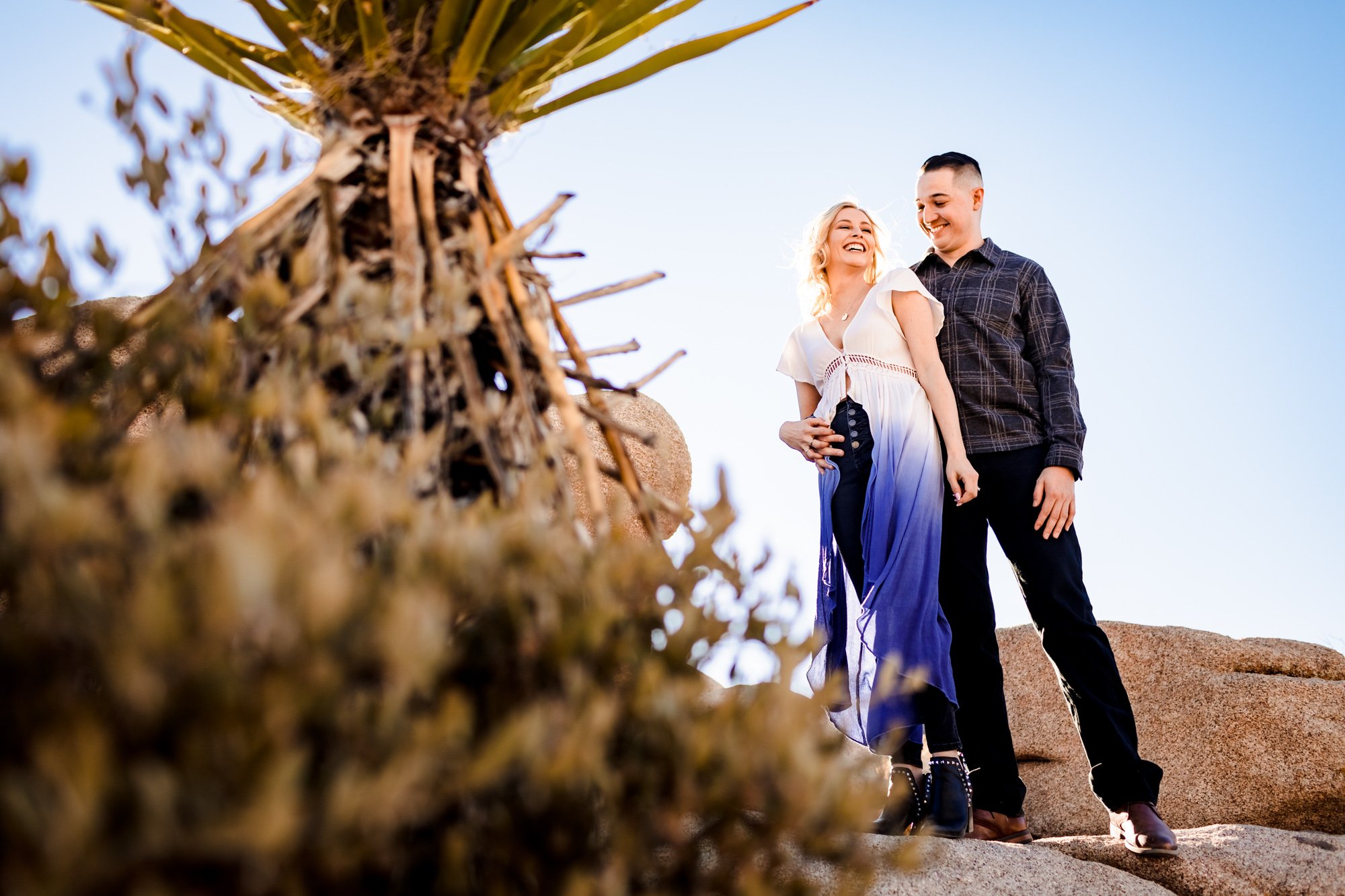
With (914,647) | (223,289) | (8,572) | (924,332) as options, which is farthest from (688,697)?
(924,332)

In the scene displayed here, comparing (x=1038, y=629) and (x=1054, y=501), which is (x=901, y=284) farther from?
(x=1038, y=629)

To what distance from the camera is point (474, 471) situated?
1.51m

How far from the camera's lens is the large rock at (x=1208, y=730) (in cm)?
507

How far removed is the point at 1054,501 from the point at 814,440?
40.3 inches

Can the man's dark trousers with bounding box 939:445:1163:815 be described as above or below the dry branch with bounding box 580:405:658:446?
below

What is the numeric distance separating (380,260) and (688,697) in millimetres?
904

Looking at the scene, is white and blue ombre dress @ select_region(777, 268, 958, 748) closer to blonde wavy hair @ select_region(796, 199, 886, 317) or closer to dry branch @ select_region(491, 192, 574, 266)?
blonde wavy hair @ select_region(796, 199, 886, 317)

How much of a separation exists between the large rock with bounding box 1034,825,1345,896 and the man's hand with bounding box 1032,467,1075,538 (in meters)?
1.22

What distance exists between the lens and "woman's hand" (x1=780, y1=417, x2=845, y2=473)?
396 centimetres

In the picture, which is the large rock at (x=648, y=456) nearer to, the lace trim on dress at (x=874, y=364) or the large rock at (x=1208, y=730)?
the lace trim on dress at (x=874, y=364)

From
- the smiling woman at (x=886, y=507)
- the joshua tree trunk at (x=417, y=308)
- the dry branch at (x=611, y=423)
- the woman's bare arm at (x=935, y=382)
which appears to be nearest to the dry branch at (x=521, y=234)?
the joshua tree trunk at (x=417, y=308)

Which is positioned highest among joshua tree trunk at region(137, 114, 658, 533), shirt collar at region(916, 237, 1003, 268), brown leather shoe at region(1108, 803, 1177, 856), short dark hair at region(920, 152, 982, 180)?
short dark hair at region(920, 152, 982, 180)

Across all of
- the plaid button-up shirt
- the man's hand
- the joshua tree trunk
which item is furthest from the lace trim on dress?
the joshua tree trunk

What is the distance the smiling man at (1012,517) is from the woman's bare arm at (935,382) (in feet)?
0.56
